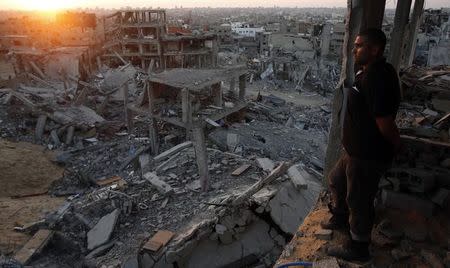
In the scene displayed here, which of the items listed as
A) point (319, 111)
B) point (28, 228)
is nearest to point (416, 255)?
point (28, 228)

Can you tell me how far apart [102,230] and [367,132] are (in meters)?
6.32

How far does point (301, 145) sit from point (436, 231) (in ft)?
32.4

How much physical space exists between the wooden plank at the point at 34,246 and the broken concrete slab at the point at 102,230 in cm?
89

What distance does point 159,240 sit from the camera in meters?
Answer: 6.38

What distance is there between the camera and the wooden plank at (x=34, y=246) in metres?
7.14

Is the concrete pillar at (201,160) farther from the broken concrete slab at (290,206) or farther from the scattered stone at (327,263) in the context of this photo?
the scattered stone at (327,263)

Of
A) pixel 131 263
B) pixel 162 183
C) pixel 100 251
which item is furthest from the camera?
pixel 162 183

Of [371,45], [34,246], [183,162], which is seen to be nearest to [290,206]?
[371,45]

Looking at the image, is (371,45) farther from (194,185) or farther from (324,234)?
(194,185)

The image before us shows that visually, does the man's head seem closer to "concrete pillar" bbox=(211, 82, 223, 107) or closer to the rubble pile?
the rubble pile

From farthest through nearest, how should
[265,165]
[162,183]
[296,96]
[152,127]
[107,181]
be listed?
[296,96], [152,127], [107,181], [265,165], [162,183]

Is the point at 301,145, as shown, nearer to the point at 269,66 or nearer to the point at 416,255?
the point at 416,255

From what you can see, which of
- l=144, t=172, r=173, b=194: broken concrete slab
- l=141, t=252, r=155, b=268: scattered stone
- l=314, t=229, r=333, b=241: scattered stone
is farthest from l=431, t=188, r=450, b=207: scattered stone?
l=144, t=172, r=173, b=194: broken concrete slab

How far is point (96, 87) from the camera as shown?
1991cm
